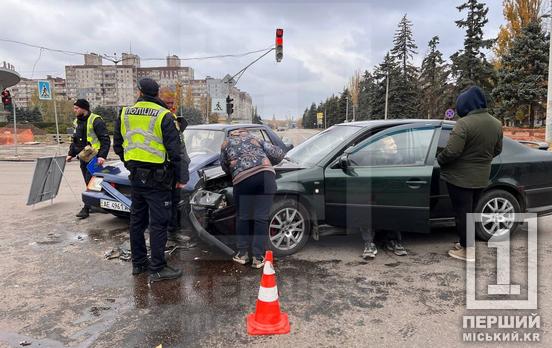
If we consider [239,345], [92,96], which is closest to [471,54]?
[239,345]

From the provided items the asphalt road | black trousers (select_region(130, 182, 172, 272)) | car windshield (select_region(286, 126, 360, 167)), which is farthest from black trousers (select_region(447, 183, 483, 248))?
black trousers (select_region(130, 182, 172, 272))

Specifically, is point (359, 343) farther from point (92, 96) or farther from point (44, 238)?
point (92, 96)

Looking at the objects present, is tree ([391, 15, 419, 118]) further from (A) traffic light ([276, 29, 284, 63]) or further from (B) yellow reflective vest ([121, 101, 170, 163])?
(B) yellow reflective vest ([121, 101, 170, 163])

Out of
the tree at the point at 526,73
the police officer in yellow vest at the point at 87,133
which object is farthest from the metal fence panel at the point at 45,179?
the tree at the point at 526,73

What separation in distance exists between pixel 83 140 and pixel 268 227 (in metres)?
4.03

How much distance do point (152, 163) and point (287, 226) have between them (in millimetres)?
1699

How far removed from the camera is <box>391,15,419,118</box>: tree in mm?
46094

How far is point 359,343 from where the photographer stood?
115 inches

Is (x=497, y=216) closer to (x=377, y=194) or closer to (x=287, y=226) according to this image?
(x=377, y=194)

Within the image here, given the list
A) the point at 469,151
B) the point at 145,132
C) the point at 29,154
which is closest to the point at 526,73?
the point at 469,151

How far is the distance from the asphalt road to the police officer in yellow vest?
1703mm

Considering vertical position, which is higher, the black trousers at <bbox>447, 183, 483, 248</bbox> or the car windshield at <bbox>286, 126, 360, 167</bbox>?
the car windshield at <bbox>286, 126, 360, 167</bbox>

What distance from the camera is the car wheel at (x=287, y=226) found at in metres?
4.61

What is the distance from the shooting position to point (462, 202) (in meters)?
4.54
